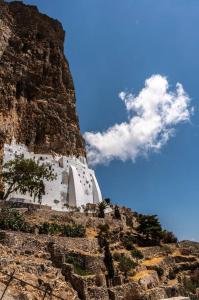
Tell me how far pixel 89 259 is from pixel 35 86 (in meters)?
35.8

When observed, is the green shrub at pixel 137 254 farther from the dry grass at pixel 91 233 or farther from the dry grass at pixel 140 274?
the dry grass at pixel 91 233

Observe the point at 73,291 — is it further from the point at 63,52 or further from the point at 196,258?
the point at 63,52

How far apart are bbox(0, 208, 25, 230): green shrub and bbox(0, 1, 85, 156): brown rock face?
58.5 ft

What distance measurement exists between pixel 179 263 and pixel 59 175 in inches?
861

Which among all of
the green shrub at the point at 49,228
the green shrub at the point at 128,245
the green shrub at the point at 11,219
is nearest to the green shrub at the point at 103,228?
the green shrub at the point at 128,245

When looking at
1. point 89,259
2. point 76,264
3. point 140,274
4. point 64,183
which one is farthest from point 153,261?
point 64,183

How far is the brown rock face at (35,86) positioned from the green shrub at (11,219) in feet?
58.5

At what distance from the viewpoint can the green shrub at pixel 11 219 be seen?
28.0 metres

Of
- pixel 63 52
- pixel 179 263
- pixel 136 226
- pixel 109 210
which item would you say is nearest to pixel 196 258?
pixel 179 263

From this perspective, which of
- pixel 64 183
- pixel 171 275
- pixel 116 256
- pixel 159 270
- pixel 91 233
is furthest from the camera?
pixel 64 183

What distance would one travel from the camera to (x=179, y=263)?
36312 millimetres

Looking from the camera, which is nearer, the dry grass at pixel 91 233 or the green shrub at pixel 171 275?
the green shrub at pixel 171 275

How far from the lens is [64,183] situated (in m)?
51.1

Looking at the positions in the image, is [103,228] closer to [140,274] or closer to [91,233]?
[91,233]
